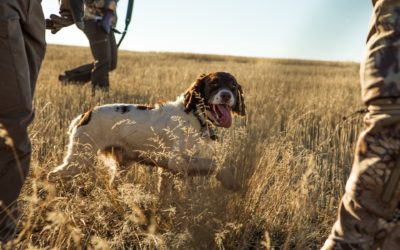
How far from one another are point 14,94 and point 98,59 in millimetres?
5773

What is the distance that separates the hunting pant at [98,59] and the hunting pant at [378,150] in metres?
6.13

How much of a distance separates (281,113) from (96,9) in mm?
3167

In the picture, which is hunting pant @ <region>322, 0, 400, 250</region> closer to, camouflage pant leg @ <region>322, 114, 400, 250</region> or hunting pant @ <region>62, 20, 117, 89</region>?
camouflage pant leg @ <region>322, 114, 400, 250</region>

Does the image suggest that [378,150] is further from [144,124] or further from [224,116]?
[144,124]

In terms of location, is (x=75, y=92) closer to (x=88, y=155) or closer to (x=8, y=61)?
(x=88, y=155)

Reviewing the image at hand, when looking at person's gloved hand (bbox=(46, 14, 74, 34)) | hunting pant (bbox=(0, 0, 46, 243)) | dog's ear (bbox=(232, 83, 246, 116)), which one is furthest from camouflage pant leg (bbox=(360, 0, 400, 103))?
person's gloved hand (bbox=(46, 14, 74, 34))

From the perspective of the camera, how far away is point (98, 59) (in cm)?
795

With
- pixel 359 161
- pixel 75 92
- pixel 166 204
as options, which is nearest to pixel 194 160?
pixel 166 204

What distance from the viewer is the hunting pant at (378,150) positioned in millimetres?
1831

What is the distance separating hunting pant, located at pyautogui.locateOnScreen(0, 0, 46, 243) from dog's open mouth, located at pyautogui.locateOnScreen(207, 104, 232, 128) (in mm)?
1408

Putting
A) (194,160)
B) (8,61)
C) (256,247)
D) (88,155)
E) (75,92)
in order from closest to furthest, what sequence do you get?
(8,61) < (256,247) < (194,160) < (88,155) < (75,92)

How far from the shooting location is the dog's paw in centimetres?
276

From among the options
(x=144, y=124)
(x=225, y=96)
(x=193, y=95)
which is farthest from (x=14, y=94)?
(x=225, y=96)

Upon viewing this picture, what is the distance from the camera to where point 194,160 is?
3072 millimetres
